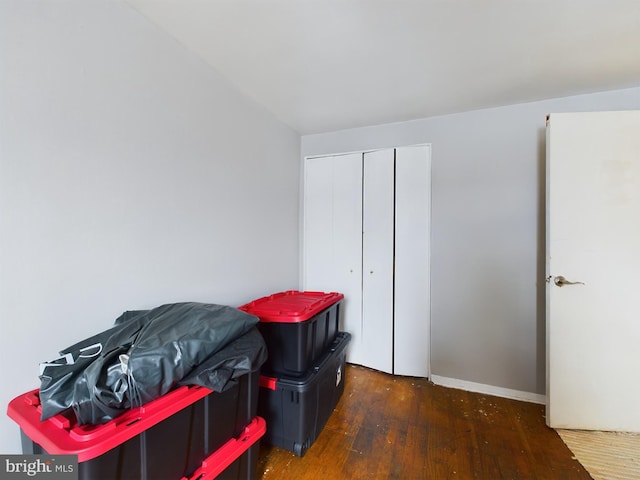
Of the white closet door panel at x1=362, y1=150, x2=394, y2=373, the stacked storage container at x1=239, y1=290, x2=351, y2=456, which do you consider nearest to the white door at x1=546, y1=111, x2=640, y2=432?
the white closet door panel at x1=362, y1=150, x2=394, y2=373

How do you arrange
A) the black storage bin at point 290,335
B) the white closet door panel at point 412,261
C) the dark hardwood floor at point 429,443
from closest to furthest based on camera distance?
the dark hardwood floor at point 429,443 → the black storage bin at point 290,335 → the white closet door panel at point 412,261

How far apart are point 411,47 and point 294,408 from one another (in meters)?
2.11

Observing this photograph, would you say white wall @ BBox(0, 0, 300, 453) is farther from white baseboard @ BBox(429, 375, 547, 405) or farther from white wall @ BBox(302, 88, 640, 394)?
white baseboard @ BBox(429, 375, 547, 405)

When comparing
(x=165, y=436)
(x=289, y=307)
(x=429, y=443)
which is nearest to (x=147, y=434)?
(x=165, y=436)

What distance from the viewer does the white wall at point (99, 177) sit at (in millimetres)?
961

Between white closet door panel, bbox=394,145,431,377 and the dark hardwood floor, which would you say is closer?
the dark hardwood floor

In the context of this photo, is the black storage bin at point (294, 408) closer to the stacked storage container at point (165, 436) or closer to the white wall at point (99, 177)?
the stacked storage container at point (165, 436)

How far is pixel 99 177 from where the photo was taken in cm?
118

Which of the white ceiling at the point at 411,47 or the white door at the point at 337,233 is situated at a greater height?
the white ceiling at the point at 411,47

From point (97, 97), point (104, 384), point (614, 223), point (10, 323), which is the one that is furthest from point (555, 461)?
point (97, 97)

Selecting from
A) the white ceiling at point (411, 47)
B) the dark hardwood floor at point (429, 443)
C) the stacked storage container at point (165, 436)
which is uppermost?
the white ceiling at point (411, 47)

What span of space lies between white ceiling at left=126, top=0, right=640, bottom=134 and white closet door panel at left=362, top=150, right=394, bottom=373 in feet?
2.01

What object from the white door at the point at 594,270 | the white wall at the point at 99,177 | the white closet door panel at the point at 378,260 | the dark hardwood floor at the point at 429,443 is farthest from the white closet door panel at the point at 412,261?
the white wall at the point at 99,177

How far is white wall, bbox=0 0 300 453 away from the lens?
3.15 feet
